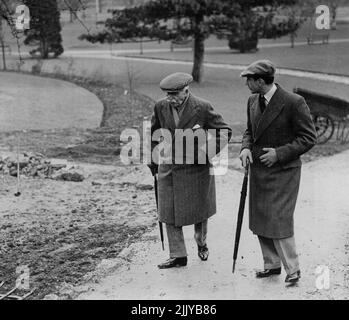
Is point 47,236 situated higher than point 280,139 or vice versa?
point 280,139

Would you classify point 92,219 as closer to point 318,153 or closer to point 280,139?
point 280,139

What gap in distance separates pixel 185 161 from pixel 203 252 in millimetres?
1036

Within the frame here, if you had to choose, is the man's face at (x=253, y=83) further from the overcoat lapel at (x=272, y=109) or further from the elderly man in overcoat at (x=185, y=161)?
the elderly man in overcoat at (x=185, y=161)

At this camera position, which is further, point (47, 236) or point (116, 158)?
point (116, 158)

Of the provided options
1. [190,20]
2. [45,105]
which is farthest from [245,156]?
[190,20]

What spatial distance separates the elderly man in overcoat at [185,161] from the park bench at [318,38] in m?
38.9

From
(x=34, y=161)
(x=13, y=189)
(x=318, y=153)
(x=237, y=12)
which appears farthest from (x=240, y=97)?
(x=13, y=189)

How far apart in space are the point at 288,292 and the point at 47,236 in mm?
3499

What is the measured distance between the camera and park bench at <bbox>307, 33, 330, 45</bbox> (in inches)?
1725

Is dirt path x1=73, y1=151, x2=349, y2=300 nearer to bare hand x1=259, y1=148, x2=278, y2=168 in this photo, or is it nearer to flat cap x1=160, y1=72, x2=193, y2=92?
A: bare hand x1=259, y1=148, x2=278, y2=168

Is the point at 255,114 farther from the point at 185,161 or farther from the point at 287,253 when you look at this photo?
the point at 287,253

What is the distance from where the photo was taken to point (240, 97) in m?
25.7

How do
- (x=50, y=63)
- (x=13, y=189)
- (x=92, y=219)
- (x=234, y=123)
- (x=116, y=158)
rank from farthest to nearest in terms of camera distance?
(x=50, y=63) → (x=234, y=123) → (x=116, y=158) → (x=13, y=189) → (x=92, y=219)

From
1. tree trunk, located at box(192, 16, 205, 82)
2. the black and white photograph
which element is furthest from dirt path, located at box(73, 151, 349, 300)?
tree trunk, located at box(192, 16, 205, 82)
